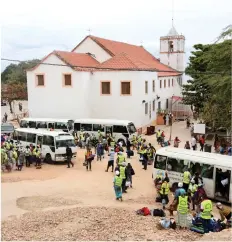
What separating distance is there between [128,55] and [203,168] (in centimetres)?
2648

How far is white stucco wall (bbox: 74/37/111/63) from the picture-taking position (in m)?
39.1

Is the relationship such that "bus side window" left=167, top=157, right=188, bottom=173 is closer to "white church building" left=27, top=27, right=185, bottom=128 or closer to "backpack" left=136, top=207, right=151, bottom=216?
"backpack" left=136, top=207, right=151, bottom=216

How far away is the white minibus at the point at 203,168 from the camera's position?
15461mm

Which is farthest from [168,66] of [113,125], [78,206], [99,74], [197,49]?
[78,206]

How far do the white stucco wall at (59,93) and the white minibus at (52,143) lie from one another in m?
10.7

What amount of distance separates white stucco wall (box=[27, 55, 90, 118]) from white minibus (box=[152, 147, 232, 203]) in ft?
58.3

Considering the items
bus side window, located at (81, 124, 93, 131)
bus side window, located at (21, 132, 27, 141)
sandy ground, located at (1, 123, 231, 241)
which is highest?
bus side window, located at (81, 124, 93, 131)

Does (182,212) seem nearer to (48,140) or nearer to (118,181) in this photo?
(118,181)

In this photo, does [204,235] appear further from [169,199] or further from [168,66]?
[168,66]

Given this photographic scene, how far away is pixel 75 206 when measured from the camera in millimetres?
14797

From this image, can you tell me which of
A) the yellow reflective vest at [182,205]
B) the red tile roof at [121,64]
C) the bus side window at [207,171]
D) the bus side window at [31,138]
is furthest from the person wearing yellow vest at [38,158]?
the red tile roof at [121,64]

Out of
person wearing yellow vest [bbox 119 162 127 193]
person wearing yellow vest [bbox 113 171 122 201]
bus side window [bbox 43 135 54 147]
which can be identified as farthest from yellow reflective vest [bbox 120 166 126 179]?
bus side window [bbox 43 135 54 147]

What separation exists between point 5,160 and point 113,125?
30.6ft

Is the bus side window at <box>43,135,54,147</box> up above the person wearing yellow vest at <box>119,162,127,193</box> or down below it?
above
